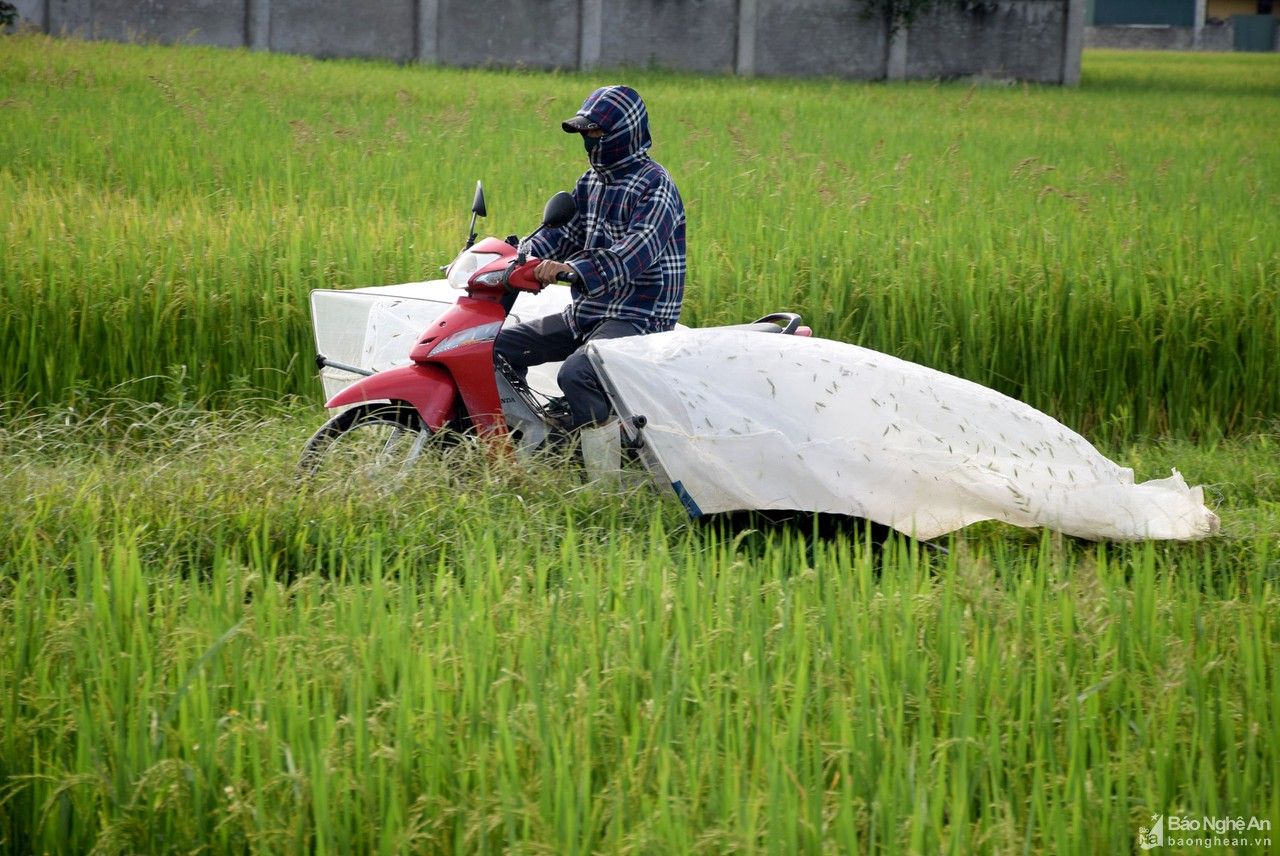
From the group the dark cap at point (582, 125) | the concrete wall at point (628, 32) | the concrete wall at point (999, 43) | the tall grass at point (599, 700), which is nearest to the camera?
the tall grass at point (599, 700)

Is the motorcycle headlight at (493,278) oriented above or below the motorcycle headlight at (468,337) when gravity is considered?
above

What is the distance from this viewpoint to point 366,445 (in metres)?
3.85

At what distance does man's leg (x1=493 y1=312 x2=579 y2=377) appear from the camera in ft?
13.8

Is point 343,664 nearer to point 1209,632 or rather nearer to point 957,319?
point 1209,632

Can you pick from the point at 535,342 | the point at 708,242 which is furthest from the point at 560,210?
the point at 708,242

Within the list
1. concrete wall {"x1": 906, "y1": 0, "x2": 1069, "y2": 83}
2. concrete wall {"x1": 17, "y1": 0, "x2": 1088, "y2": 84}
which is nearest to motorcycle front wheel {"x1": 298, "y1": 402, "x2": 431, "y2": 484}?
concrete wall {"x1": 17, "y1": 0, "x2": 1088, "y2": 84}

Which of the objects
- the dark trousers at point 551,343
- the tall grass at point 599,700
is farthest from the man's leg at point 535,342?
the tall grass at point 599,700

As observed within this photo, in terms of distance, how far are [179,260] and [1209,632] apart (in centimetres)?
454

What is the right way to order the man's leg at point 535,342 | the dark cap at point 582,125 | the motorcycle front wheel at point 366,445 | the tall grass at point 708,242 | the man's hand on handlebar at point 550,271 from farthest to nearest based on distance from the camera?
the tall grass at point 708,242 → the man's leg at point 535,342 → the dark cap at point 582,125 → the man's hand on handlebar at point 550,271 → the motorcycle front wheel at point 366,445

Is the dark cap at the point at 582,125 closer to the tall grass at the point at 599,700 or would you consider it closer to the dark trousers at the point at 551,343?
the dark trousers at the point at 551,343

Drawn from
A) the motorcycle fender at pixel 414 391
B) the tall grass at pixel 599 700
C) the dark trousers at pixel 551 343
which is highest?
the dark trousers at pixel 551 343

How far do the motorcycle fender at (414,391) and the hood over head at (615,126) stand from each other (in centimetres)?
85

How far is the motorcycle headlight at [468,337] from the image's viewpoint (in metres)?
3.95

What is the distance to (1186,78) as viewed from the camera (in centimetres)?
2544
